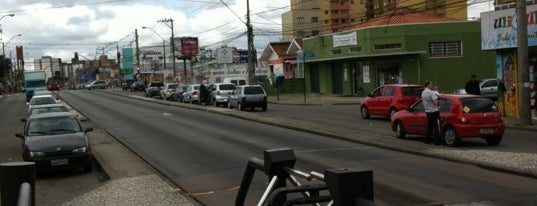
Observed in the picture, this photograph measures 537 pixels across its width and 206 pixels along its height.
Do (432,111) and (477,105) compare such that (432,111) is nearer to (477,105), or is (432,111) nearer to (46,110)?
(477,105)

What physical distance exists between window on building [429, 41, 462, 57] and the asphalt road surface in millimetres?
22893

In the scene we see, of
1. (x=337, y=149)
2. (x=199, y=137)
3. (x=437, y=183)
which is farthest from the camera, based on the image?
(x=199, y=137)

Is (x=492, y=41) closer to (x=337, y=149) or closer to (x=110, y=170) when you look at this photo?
(x=337, y=149)

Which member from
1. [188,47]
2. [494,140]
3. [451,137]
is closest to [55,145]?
[451,137]

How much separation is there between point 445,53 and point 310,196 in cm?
4142

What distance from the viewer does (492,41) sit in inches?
962

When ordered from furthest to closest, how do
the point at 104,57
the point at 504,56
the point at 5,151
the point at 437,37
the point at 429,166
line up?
the point at 104,57, the point at 437,37, the point at 504,56, the point at 5,151, the point at 429,166

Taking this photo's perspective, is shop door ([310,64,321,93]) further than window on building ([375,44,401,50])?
Yes

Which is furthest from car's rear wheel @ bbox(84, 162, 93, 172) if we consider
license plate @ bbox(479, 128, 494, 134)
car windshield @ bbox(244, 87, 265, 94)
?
car windshield @ bbox(244, 87, 265, 94)

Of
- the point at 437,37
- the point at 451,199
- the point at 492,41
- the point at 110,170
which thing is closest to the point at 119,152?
the point at 110,170

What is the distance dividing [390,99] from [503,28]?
16.8ft

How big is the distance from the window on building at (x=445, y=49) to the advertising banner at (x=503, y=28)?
61.4 feet

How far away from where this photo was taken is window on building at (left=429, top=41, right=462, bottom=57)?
143 ft

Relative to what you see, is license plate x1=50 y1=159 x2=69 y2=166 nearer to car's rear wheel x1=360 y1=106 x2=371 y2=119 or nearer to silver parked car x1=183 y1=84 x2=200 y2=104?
car's rear wheel x1=360 y1=106 x2=371 y2=119
